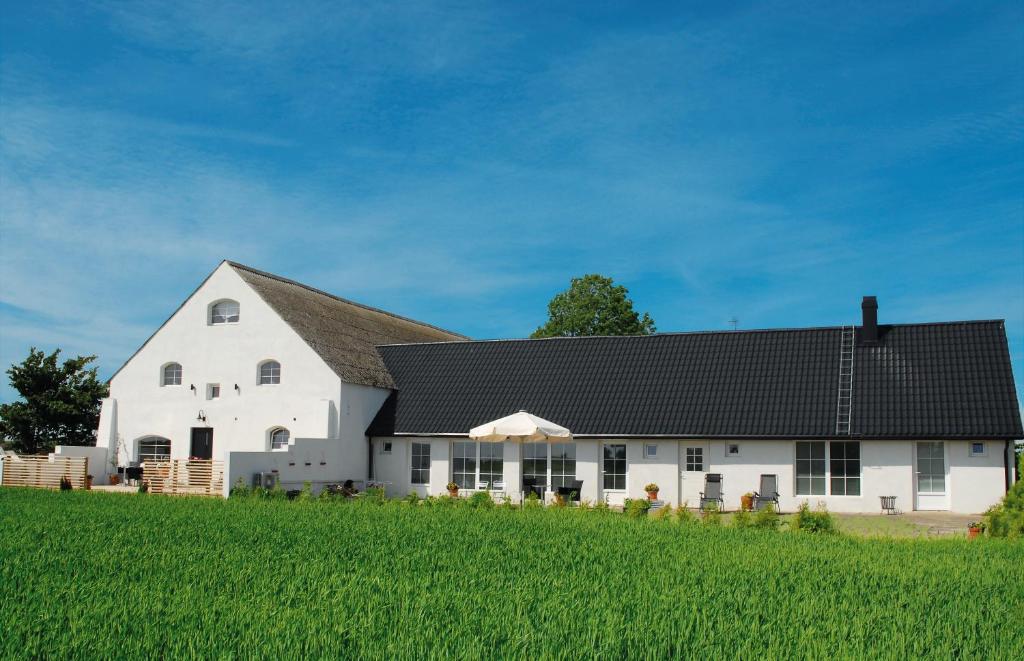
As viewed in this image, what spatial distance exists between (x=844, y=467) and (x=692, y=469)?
4.54 metres

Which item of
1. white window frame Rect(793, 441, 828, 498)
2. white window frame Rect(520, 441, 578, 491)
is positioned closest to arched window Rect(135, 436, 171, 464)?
white window frame Rect(520, 441, 578, 491)

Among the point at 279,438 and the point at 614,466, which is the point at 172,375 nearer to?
the point at 279,438

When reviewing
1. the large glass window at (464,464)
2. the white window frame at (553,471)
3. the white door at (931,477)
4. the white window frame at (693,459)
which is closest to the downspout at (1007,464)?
the white door at (931,477)

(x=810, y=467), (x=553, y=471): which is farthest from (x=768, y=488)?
(x=553, y=471)

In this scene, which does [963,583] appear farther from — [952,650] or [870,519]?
[870,519]

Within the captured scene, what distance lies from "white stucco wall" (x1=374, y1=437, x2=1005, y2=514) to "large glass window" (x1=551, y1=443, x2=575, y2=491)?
0.98 feet

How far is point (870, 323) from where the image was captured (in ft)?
101

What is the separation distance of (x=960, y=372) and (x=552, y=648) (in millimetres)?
25077

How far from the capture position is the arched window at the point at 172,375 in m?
35.9

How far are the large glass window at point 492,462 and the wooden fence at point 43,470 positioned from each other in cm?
1384

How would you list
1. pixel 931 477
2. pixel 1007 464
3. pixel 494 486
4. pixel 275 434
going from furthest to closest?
pixel 275 434 → pixel 494 486 → pixel 931 477 → pixel 1007 464

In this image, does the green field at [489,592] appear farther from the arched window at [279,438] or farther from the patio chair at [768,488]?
the arched window at [279,438]

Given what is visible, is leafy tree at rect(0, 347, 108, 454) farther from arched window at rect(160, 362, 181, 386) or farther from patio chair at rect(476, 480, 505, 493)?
patio chair at rect(476, 480, 505, 493)

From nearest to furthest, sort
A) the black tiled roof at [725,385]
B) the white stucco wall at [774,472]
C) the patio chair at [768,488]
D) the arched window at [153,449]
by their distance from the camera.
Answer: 1. the white stucco wall at [774,472]
2. the patio chair at [768,488]
3. the black tiled roof at [725,385]
4. the arched window at [153,449]
